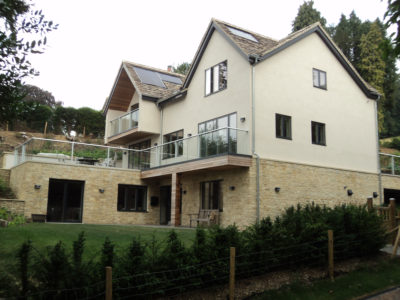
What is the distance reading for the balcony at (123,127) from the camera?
79.1 feet

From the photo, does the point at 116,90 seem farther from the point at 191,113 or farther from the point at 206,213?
the point at 206,213

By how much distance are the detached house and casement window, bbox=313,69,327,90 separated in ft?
0.22

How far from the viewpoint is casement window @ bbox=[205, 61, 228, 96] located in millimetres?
19659

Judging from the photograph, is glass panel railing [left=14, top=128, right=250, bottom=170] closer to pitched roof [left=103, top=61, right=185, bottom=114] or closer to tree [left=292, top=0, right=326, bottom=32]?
pitched roof [left=103, top=61, right=185, bottom=114]

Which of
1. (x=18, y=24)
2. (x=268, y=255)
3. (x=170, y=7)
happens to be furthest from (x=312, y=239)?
(x=18, y=24)

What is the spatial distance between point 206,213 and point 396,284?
9.85m

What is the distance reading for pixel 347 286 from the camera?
9.63m

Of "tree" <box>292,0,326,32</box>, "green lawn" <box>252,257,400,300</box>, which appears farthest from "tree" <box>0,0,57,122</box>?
"tree" <box>292,0,326,32</box>

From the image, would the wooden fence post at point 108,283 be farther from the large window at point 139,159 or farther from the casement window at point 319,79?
the casement window at point 319,79

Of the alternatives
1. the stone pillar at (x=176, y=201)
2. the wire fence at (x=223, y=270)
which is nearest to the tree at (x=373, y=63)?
the stone pillar at (x=176, y=201)

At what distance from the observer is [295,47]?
19.8 m

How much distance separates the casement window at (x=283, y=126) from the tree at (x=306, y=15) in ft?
94.7

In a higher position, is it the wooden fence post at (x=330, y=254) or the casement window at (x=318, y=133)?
the casement window at (x=318, y=133)

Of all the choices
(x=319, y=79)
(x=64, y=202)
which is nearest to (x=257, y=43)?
(x=319, y=79)
